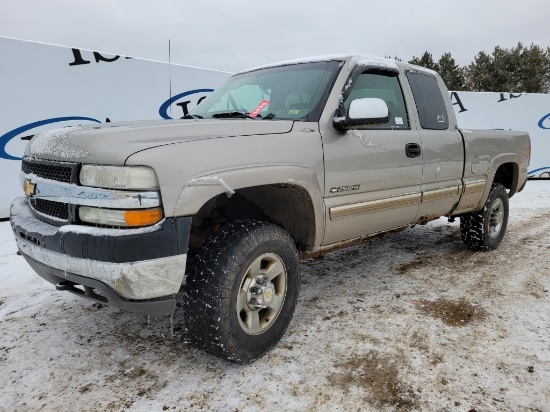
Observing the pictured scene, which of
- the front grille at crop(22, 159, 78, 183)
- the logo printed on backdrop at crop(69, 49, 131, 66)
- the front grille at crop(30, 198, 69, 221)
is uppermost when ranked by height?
the logo printed on backdrop at crop(69, 49, 131, 66)

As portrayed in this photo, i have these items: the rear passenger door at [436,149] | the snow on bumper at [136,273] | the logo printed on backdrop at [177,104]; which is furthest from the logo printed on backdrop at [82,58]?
the snow on bumper at [136,273]

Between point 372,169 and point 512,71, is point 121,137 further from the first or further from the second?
point 512,71

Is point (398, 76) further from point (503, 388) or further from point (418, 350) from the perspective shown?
point (503, 388)

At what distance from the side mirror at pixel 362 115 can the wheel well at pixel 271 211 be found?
558mm

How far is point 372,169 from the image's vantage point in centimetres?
303

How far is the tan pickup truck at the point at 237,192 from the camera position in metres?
1.98

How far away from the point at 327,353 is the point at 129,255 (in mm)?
1377

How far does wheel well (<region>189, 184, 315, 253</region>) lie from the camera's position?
2.68m

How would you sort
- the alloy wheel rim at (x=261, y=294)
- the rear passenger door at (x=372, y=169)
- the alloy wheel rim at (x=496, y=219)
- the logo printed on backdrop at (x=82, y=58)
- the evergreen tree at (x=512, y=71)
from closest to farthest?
the alloy wheel rim at (x=261, y=294)
the rear passenger door at (x=372, y=169)
the alloy wheel rim at (x=496, y=219)
the logo printed on backdrop at (x=82, y=58)
the evergreen tree at (x=512, y=71)

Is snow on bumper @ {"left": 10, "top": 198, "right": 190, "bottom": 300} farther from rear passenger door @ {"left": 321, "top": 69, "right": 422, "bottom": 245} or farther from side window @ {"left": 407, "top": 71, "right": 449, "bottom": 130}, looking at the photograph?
side window @ {"left": 407, "top": 71, "right": 449, "bottom": 130}

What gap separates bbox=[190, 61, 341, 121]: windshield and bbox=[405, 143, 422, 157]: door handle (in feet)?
2.86

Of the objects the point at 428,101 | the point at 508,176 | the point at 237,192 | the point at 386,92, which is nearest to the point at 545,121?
the point at 508,176

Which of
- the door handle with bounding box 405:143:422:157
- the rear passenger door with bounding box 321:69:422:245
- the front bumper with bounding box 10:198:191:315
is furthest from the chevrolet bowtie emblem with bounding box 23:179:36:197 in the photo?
the door handle with bounding box 405:143:422:157

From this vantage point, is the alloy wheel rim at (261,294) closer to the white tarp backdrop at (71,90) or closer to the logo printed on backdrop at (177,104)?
the white tarp backdrop at (71,90)
